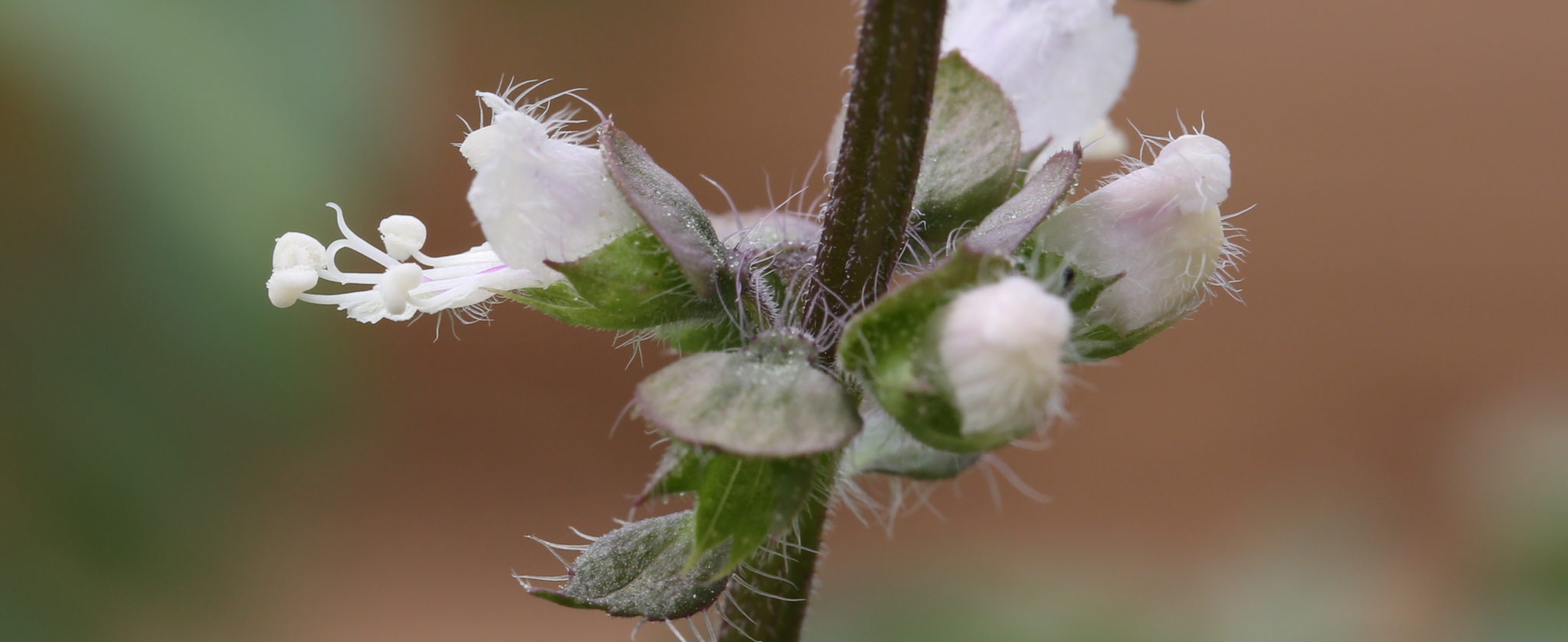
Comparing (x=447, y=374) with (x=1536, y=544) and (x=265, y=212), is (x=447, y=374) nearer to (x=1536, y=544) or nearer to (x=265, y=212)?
(x=265, y=212)

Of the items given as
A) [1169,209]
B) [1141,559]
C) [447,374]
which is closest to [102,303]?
[447,374]

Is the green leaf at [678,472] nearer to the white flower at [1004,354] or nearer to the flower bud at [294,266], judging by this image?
the white flower at [1004,354]

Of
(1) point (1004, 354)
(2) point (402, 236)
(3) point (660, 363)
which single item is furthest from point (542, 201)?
(3) point (660, 363)

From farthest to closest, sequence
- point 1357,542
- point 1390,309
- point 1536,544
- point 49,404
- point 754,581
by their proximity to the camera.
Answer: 1. point 1390,309
2. point 49,404
3. point 1357,542
4. point 1536,544
5. point 754,581

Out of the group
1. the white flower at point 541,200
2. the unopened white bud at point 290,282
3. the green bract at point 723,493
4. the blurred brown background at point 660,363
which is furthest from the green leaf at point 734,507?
the blurred brown background at point 660,363

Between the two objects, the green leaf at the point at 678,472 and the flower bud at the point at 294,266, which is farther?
the flower bud at the point at 294,266

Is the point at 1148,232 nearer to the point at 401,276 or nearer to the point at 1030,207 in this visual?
the point at 1030,207
